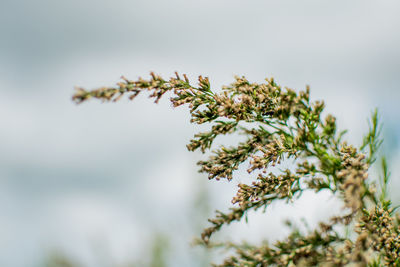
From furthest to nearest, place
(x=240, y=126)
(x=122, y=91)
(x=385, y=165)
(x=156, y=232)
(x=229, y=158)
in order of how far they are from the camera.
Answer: (x=156, y=232), (x=385, y=165), (x=240, y=126), (x=229, y=158), (x=122, y=91)

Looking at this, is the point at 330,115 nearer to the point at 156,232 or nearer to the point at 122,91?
the point at 122,91

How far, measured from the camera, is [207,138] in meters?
3.37

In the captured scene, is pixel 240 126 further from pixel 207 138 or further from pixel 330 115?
pixel 330 115

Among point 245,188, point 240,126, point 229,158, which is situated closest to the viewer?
point 245,188

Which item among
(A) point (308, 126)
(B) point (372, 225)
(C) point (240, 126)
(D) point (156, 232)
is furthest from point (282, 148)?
(D) point (156, 232)

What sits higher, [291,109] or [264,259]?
[291,109]

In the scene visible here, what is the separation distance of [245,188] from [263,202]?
36cm

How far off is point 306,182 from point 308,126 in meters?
0.51

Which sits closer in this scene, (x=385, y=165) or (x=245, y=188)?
(x=245, y=188)

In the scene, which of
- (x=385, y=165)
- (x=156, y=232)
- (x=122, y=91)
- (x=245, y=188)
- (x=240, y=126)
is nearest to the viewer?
(x=122, y=91)

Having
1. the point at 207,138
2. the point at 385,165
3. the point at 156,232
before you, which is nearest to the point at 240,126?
the point at 207,138

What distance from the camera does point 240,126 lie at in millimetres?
3500

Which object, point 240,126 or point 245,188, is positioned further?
point 240,126

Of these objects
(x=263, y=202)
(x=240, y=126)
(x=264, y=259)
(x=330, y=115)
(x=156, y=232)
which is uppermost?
(x=156, y=232)
